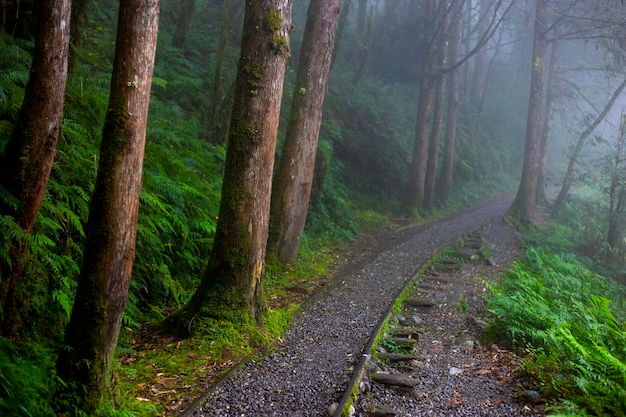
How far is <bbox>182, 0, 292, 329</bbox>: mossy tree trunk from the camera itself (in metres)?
6.83

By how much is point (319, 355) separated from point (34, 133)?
3924 mm

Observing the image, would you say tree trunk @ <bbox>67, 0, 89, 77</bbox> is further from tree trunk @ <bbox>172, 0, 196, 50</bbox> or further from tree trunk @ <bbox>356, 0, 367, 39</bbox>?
tree trunk @ <bbox>356, 0, 367, 39</bbox>

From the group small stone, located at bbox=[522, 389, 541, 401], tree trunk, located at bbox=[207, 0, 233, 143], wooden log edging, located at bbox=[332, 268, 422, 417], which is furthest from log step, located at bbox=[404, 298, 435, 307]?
tree trunk, located at bbox=[207, 0, 233, 143]

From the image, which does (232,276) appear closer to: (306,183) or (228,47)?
(306,183)

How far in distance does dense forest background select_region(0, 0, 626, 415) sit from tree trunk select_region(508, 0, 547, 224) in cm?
8

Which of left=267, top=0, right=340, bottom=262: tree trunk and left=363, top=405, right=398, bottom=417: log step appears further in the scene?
left=267, top=0, right=340, bottom=262: tree trunk

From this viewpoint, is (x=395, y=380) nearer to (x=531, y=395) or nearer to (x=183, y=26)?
(x=531, y=395)

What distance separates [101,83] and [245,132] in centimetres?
403

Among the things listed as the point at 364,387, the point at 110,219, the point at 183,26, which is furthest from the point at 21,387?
the point at 183,26

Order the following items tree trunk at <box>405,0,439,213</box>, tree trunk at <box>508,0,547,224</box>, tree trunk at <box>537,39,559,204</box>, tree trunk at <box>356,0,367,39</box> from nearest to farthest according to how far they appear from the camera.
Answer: tree trunk at <box>405,0,439,213</box> → tree trunk at <box>508,0,547,224</box> → tree trunk at <box>537,39,559,204</box> → tree trunk at <box>356,0,367,39</box>

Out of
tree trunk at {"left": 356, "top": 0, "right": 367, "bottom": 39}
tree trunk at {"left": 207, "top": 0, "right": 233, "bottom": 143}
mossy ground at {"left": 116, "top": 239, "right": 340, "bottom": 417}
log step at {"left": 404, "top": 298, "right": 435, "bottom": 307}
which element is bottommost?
mossy ground at {"left": 116, "top": 239, "right": 340, "bottom": 417}

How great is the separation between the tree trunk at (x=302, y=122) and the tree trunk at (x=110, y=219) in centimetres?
632

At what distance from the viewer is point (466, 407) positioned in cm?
552

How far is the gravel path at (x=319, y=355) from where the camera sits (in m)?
5.06
